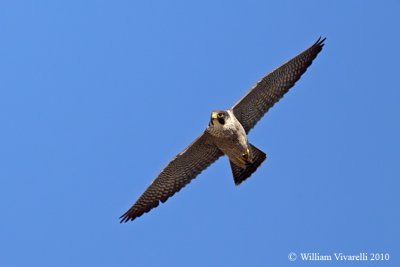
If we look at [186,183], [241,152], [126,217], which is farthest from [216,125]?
[126,217]

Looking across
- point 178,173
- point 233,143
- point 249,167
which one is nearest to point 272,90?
point 233,143

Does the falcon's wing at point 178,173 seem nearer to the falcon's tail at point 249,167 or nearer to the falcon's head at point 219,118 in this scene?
the falcon's tail at point 249,167

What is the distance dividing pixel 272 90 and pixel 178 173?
252 centimetres

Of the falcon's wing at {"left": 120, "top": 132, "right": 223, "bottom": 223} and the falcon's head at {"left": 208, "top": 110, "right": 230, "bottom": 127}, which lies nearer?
the falcon's head at {"left": 208, "top": 110, "right": 230, "bottom": 127}

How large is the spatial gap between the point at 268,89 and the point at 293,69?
62 centimetres

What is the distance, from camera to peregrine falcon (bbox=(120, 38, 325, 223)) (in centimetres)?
1578

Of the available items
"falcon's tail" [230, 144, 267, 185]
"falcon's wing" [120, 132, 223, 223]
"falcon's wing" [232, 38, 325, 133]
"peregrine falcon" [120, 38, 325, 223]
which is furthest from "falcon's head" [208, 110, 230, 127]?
"falcon's tail" [230, 144, 267, 185]

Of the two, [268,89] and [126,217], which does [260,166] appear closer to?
[268,89]

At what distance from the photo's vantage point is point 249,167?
1656 centimetres

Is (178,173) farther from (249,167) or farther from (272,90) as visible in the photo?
(272,90)

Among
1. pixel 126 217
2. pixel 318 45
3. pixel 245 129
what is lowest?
pixel 126 217

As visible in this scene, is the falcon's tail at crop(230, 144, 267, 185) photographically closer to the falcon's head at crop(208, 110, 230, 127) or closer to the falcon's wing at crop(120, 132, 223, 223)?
the falcon's wing at crop(120, 132, 223, 223)

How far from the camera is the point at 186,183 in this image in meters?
16.9

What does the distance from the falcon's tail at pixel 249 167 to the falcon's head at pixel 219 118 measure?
3.54 ft
